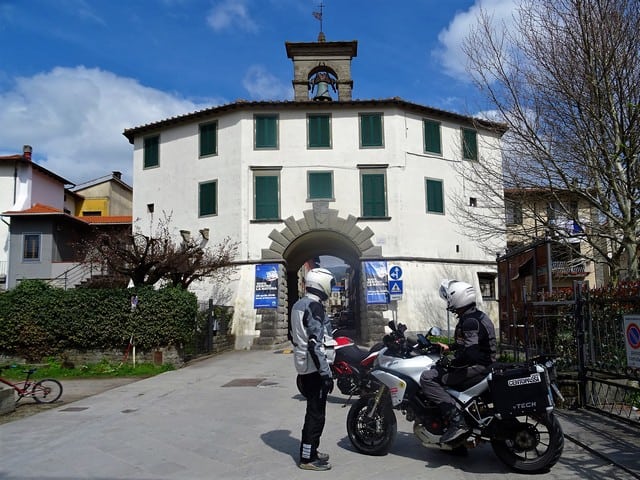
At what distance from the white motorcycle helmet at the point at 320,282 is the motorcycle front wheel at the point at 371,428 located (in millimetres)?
1241

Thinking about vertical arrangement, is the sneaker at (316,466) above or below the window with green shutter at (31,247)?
below

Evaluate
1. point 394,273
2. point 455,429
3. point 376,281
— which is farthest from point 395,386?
point 376,281

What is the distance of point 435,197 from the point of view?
78.7 feet

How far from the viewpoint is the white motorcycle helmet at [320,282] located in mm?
5895

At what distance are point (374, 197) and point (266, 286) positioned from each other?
5.85 m

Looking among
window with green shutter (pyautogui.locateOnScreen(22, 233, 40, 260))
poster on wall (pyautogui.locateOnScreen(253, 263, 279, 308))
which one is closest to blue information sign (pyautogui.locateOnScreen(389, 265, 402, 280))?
poster on wall (pyautogui.locateOnScreen(253, 263, 279, 308))

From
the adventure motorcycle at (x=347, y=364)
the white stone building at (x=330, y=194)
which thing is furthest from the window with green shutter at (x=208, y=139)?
the adventure motorcycle at (x=347, y=364)

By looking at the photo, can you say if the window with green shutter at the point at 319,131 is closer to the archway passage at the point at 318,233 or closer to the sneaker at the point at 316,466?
the archway passage at the point at 318,233

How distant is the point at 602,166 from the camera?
1169 centimetres

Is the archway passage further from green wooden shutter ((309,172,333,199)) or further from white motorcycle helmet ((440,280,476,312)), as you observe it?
white motorcycle helmet ((440,280,476,312))

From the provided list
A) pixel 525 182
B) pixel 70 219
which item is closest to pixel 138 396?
pixel 525 182

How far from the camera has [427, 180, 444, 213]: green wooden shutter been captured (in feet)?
78.1

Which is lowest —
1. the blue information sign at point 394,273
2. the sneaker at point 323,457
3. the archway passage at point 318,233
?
the sneaker at point 323,457

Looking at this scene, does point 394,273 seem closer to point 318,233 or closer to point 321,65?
point 318,233
